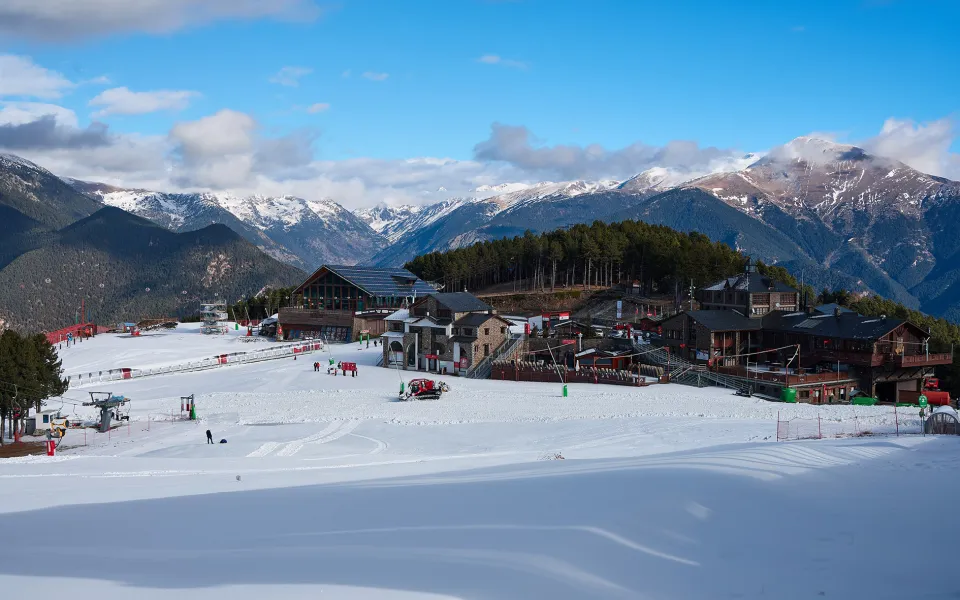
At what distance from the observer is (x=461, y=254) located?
106m

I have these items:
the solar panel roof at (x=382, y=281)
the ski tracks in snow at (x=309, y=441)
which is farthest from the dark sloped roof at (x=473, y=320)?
the solar panel roof at (x=382, y=281)

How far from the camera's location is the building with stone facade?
54.3 meters

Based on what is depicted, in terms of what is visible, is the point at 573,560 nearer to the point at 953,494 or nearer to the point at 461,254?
the point at 953,494

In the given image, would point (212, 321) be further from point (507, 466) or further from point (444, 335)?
point (507, 466)

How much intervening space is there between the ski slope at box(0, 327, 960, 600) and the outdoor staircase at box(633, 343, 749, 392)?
71.8 ft

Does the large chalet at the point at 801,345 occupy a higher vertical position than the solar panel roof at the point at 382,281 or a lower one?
lower

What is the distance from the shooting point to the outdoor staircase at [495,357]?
174ft

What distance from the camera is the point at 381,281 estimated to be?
84.3 m

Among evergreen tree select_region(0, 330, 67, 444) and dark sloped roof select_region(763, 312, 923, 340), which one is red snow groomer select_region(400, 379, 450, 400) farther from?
dark sloped roof select_region(763, 312, 923, 340)

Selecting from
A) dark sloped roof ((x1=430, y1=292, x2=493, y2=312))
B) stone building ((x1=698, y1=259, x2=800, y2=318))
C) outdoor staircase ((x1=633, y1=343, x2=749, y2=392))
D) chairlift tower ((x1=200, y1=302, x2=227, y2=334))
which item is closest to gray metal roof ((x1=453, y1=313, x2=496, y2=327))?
dark sloped roof ((x1=430, y1=292, x2=493, y2=312))

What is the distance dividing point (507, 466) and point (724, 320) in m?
41.1

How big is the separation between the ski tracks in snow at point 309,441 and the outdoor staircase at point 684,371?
25.9 meters

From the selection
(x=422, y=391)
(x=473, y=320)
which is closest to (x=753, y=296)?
(x=473, y=320)

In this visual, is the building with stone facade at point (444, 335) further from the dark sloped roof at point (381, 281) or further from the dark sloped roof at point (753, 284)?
the dark sloped roof at point (381, 281)
